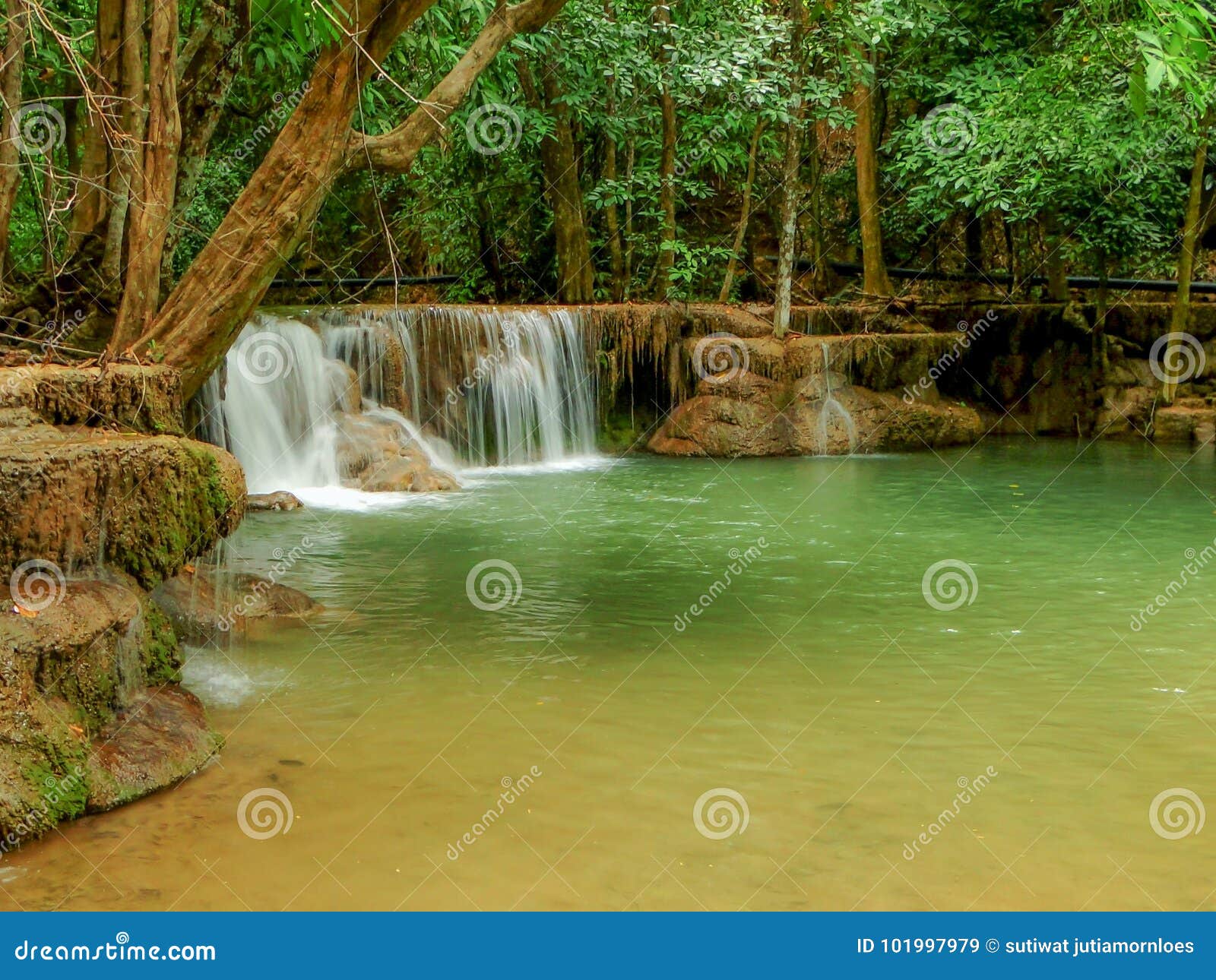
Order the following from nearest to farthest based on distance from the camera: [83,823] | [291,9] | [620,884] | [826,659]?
[620,884]
[83,823]
[291,9]
[826,659]

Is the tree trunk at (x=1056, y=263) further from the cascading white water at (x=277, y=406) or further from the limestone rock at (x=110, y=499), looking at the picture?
the limestone rock at (x=110, y=499)

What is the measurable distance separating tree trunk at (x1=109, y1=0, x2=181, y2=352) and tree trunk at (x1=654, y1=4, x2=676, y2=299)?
391 inches

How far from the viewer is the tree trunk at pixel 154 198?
24.2 ft

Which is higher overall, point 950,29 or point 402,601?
point 950,29

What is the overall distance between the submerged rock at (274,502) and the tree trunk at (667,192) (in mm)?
7325

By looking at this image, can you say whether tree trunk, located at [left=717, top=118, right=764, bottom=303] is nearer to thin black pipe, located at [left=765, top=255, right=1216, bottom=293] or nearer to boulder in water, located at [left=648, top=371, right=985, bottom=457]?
thin black pipe, located at [left=765, top=255, right=1216, bottom=293]

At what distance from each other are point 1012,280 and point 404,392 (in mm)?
10196

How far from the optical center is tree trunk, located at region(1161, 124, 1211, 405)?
639 inches

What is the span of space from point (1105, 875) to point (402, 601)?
15.0 feet

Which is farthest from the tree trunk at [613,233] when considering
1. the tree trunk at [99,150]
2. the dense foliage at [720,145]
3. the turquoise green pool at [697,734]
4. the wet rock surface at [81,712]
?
the wet rock surface at [81,712]

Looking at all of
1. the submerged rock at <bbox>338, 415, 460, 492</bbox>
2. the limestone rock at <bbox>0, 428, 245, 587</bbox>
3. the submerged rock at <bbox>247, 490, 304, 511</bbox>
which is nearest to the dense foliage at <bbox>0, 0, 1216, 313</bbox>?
the submerged rock at <bbox>338, 415, 460, 492</bbox>

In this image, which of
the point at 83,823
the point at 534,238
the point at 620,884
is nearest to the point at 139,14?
the point at 83,823

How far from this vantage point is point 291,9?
5.46 meters

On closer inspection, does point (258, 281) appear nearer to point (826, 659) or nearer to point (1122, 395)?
point (826, 659)
